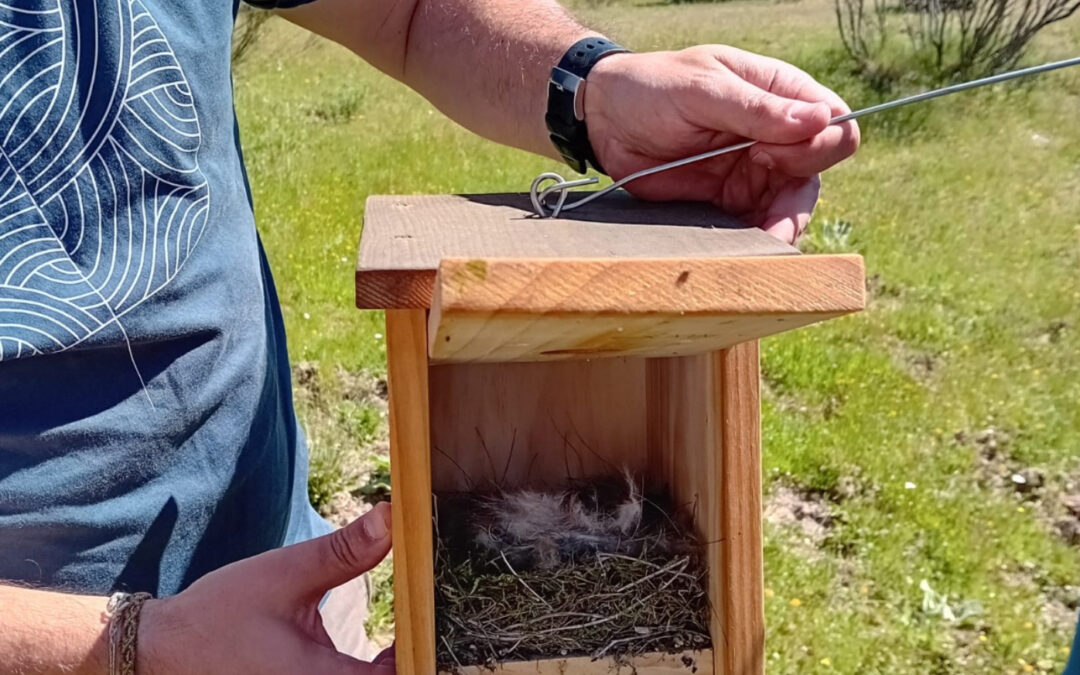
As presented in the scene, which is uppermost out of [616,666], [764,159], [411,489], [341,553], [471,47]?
[471,47]

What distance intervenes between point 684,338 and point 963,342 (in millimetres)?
3738

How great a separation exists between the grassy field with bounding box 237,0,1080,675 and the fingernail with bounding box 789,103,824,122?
0.69 m

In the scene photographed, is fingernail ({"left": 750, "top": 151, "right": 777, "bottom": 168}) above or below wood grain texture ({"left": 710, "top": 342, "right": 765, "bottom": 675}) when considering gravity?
above

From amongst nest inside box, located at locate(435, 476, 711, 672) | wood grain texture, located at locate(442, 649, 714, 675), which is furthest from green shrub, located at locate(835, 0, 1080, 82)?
wood grain texture, located at locate(442, 649, 714, 675)

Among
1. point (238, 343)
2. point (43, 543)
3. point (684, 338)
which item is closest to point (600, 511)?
point (684, 338)

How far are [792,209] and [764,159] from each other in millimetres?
85

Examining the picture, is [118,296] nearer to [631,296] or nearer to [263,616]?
[263,616]

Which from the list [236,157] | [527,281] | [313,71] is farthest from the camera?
[313,71]

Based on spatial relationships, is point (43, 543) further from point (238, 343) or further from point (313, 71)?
point (313, 71)

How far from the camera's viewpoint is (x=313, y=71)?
9.32 metres

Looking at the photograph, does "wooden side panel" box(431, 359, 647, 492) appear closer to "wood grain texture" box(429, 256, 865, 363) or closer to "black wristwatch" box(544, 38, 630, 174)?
"black wristwatch" box(544, 38, 630, 174)

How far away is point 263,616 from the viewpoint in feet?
3.66

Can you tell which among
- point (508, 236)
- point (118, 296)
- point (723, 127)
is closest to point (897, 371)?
point (723, 127)

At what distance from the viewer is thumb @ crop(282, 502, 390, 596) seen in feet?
3.64
